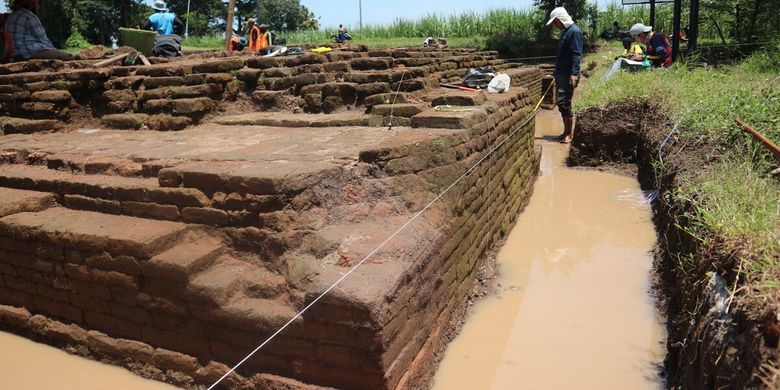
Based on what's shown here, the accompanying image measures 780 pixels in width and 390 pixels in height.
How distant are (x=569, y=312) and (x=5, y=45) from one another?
22.7ft

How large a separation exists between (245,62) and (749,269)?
500 cm

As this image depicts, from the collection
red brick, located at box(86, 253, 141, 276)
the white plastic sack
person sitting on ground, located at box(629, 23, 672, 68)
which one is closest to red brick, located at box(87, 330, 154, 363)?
red brick, located at box(86, 253, 141, 276)

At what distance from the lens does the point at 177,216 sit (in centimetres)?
290

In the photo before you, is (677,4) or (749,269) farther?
(677,4)

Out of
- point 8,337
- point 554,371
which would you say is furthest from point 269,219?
point 8,337

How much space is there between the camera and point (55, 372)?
115 inches

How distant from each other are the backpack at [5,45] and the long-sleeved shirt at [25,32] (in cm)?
5

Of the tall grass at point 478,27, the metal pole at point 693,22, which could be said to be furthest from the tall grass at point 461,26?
the metal pole at point 693,22

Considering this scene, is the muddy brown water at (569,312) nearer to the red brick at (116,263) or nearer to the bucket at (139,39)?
the red brick at (116,263)

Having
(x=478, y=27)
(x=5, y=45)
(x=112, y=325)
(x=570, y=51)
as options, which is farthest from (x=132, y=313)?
(x=478, y=27)

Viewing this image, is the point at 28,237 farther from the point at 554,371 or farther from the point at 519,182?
the point at 519,182

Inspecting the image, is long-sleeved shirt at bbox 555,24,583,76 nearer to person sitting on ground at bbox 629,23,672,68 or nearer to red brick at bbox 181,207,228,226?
person sitting on ground at bbox 629,23,672,68

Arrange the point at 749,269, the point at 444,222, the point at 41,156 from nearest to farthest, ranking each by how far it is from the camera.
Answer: the point at 749,269 → the point at 444,222 → the point at 41,156

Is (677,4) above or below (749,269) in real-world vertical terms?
above
